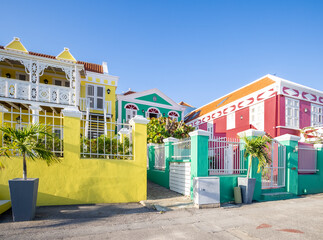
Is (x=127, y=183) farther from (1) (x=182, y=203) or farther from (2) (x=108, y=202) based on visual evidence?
(1) (x=182, y=203)

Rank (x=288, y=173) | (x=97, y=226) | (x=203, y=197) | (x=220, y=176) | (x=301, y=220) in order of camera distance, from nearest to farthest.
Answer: (x=97, y=226), (x=301, y=220), (x=203, y=197), (x=220, y=176), (x=288, y=173)

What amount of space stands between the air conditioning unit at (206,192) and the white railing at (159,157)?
3.73 metres

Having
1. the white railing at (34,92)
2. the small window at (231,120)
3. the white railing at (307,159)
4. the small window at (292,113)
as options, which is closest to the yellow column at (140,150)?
the white railing at (307,159)

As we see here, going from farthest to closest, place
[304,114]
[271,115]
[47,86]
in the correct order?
1. [304,114]
2. [271,115]
3. [47,86]

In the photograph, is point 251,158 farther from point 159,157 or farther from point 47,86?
point 47,86

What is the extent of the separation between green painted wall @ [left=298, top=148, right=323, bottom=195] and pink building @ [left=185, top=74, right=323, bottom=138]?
3236 millimetres

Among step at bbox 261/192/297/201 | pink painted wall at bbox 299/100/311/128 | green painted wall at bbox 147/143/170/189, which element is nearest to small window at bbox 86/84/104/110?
green painted wall at bbox 147/143/170/189

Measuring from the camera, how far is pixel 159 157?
10.8m

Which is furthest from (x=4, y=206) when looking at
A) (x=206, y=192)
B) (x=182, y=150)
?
(x=182, y=150)

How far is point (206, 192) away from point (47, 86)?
11.0m

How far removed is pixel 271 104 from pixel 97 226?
42.3 feet

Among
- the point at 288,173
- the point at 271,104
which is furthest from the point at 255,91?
the point at 288,173

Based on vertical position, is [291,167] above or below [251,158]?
below

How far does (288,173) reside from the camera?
8.76m
